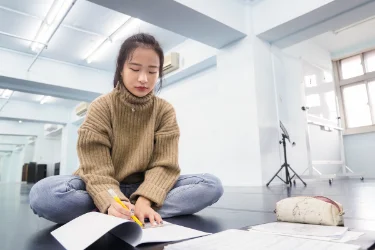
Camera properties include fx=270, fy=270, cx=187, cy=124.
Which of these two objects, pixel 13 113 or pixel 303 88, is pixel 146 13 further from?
pixel 13 113

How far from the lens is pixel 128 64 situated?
2.97ft

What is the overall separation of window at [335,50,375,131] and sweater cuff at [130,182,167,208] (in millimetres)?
4994

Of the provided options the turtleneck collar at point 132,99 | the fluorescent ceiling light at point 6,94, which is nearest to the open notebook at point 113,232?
the turtleneck collar at point 132,99

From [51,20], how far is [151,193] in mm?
3358

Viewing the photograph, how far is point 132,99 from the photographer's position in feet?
3.09

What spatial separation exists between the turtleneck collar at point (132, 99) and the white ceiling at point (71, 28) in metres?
2.59

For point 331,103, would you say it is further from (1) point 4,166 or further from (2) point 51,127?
(1) point 4,166

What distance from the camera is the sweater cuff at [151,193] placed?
823mm

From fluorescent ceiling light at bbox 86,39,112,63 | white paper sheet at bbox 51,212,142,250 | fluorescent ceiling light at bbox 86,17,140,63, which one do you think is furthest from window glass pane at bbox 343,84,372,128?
white paper sheet at bbox 51,212,142,250

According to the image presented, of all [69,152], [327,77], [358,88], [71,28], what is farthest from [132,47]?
[69,152]

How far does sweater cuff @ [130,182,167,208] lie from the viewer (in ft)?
2.70

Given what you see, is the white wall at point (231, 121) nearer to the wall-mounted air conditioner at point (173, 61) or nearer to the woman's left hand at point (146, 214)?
the wall-mounted air conditioner at point (173, 61)

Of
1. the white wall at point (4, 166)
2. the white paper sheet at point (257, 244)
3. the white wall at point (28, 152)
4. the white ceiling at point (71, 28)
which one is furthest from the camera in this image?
the white wall at point (4, 166)

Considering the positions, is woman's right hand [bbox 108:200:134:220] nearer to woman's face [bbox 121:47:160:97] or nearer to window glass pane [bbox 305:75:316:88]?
woman's face [bbox 121:47:160:97]
